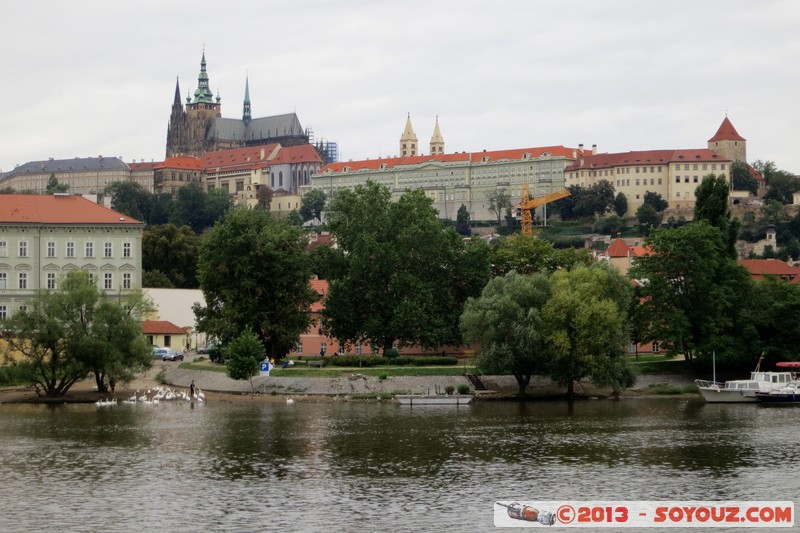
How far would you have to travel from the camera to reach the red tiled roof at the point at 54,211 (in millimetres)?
93438

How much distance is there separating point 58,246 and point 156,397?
927 inches

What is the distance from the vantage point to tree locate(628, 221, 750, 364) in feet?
263

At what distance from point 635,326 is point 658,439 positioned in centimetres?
2698

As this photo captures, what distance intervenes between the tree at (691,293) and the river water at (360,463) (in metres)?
11.3

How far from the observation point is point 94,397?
74.4 metres

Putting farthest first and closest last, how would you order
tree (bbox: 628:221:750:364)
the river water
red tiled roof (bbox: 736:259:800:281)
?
red tiled roof (bbox: 736:259:800:281) → tree (bbox: 628:221:750:364) → the river water

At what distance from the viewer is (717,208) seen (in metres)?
90.1

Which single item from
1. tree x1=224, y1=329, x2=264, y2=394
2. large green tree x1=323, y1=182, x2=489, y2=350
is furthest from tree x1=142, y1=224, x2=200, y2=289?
tree x1=224, y1=329, x2=264, y2=394

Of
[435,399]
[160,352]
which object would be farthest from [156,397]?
[160,352]

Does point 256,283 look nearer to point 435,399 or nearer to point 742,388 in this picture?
point 435,399

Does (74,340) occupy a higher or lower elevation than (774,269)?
lower

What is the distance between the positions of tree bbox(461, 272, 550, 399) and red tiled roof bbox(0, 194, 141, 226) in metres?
30.8

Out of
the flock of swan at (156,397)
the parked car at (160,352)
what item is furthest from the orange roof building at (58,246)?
the flock of swan at (156,397)

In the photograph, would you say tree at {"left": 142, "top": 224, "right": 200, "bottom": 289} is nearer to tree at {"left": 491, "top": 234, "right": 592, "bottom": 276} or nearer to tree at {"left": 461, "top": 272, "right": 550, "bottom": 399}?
tree at {"left": 491, "top": 234, "right": 592, "bottom": 276}
